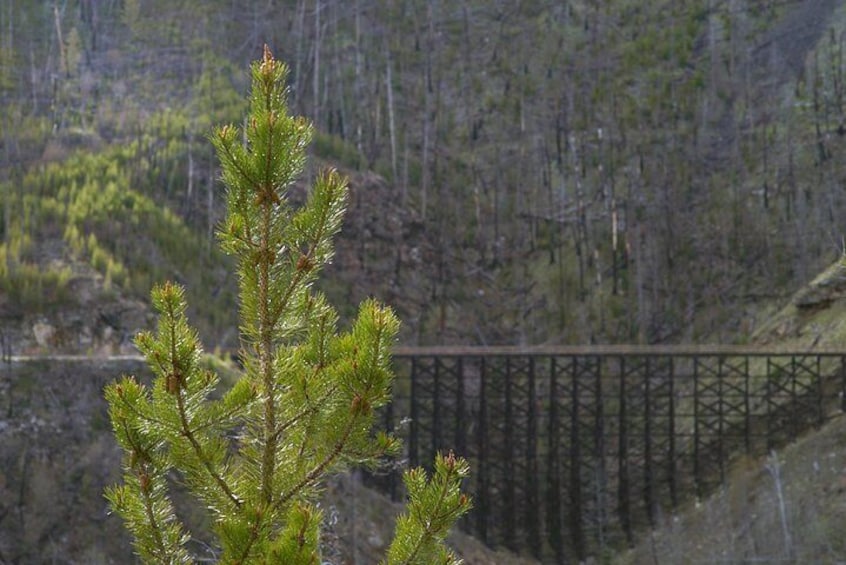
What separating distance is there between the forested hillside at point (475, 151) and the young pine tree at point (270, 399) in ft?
98.2

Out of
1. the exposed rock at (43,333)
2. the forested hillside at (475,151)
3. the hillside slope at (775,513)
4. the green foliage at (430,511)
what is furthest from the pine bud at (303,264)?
the forested hillside at (475,151)

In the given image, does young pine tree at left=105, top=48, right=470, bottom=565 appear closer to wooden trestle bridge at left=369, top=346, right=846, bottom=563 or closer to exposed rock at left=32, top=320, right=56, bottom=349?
wooden trestle bridge at left=369, top=346, right=846, bottom=563

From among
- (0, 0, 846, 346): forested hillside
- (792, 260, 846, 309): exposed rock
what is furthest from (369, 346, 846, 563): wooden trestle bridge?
(0, 0, 846, 346): forested hillside

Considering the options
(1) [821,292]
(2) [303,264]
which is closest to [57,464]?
(1) [821,292]

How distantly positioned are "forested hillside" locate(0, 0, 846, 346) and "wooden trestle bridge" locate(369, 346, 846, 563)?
5.71m

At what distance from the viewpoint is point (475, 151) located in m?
49.5

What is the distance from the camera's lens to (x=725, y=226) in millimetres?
41656

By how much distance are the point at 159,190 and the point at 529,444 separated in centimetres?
1986

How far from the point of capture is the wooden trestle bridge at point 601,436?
2772 cm

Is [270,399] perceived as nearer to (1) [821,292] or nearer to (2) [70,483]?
(2) [70,483]

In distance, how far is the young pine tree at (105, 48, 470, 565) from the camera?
470 centimetres

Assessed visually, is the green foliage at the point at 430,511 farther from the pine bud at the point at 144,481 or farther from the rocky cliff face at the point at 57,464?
the rocky cliff face at the point at 57,464

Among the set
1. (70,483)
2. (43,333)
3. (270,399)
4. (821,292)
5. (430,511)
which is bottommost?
(70,483)

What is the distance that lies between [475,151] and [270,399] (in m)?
45.0
